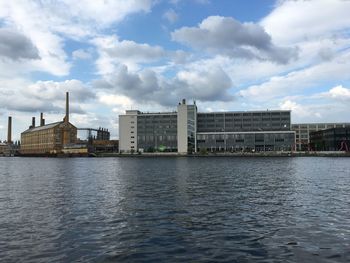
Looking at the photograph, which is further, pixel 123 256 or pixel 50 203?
pixel 50 203

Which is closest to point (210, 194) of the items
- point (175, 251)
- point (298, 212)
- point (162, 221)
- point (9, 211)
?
point (298, 212)

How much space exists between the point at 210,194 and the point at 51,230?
20838 millimetres

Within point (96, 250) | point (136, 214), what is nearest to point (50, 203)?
point (136, 214)

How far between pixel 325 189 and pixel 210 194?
15.3m

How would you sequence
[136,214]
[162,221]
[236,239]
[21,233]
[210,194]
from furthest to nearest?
[210,194] → [136,214] → [162,221] → [21,233] → [236,239]

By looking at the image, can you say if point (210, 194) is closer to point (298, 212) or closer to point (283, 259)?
point (298, 212)

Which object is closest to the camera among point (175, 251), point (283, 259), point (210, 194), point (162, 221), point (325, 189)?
point (283, 259)

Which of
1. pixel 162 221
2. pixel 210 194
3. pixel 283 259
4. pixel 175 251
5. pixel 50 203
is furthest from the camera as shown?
pixel 210 194

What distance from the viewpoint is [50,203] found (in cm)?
3616

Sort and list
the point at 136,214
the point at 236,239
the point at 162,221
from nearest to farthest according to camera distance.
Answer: the point at 236,239 → the point at 162,221 → the point at 136,214

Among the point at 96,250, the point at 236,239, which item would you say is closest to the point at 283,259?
the point at 236,239

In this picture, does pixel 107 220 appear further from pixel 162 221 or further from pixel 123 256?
pixel 123 256

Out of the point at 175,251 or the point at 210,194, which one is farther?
the point at 210,194

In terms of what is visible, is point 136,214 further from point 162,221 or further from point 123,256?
point 123,256
